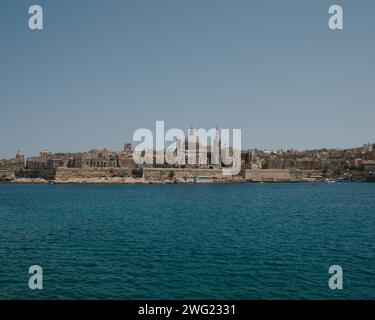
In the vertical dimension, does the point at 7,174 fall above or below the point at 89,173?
below

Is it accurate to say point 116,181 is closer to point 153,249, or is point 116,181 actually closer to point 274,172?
point 274,172

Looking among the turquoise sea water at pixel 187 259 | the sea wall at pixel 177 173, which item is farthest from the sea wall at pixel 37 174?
the turquoise sea water at pixel 187 259

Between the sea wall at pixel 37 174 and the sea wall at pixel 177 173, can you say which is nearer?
the sea wall at pixel 177 173

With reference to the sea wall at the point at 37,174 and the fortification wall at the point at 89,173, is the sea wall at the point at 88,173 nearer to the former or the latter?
the fortification wall at the point at 89,173

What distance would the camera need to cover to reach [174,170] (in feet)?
237

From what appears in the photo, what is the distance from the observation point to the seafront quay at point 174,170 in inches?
2815

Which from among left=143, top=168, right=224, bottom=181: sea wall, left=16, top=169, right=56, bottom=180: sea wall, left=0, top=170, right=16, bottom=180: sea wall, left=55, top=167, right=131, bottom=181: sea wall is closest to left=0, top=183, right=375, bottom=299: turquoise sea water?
left=143, top=168, right=224, bottom=181: sea wall

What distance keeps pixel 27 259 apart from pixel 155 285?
4095 mm

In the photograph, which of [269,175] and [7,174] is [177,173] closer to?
[269,175]

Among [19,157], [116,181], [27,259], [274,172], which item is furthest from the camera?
[19,157]

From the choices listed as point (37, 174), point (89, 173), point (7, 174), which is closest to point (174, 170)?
point (89, 173)

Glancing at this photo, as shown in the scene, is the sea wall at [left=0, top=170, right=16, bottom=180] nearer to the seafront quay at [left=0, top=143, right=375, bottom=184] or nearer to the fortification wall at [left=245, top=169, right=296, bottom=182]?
the seafront quay at [left=0, top=143, right=375, bottom=184]
